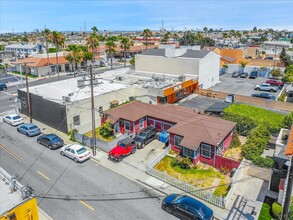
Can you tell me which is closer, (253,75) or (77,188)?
(77,188)

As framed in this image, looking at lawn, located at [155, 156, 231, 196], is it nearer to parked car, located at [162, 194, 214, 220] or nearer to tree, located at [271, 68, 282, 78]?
parked car, located at [162, 194, 214, 220]

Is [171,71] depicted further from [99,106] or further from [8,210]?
[8,210]

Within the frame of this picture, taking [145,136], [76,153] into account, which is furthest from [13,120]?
[145,136]

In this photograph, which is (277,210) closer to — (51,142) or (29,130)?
(51,142)

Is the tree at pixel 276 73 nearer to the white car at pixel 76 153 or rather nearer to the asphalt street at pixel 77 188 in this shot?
the white car at pixel 76 153

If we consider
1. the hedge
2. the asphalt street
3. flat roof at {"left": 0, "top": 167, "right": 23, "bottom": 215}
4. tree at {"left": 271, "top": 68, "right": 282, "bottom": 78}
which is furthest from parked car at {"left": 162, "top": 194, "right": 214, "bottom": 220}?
tree at {"left": 271, "top": 68, "right": 282, "bottom": 78}
